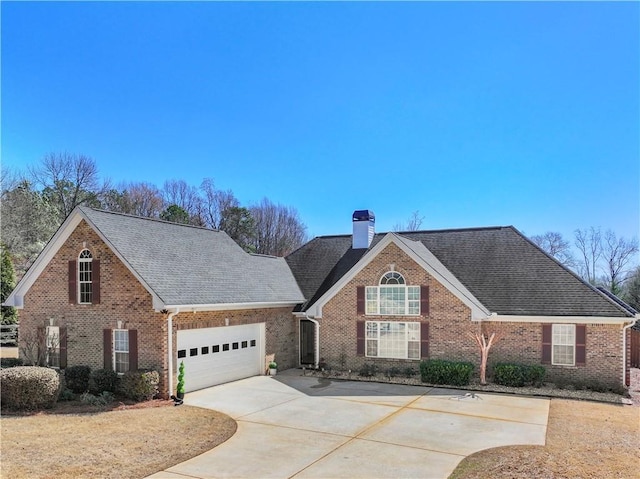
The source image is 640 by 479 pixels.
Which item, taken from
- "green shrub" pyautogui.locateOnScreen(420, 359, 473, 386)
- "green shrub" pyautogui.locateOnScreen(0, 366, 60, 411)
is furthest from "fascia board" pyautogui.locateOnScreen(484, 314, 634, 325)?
"green shrub" pyautogui.locateOnScreen(0, 366, 60, 411)

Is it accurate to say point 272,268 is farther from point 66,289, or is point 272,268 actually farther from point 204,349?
point 66,289

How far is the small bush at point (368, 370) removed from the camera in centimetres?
1872

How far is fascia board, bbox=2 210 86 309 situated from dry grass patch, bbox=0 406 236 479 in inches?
235

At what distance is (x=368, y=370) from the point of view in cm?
1881

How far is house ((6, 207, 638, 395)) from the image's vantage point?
607 inches

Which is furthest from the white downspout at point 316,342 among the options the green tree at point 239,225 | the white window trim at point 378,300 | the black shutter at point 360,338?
the green tree at point 239,225

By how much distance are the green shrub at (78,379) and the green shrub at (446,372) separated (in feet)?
37.3

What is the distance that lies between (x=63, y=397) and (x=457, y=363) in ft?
42.4

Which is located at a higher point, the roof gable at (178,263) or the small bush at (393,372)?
the roof gable at (178,263)

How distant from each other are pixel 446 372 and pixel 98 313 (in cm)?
1209

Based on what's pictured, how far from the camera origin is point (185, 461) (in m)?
9.10

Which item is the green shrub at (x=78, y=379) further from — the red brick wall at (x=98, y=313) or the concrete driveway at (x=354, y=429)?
the concrete driveway at (x=354, y=429)

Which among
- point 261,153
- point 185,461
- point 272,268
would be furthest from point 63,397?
point 261,153

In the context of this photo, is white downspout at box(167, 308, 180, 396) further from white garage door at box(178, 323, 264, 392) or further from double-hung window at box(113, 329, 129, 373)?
double-hung window at box(113, 329, 129, 373)
